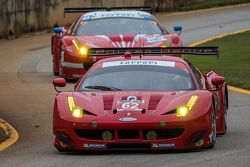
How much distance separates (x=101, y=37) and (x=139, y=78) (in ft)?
26.1

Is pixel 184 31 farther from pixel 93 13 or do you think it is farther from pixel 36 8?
pixel 93 13

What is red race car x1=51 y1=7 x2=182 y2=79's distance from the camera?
19734 millimetres

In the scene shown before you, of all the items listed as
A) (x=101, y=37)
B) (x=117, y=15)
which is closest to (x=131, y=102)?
(x=101, y=37)

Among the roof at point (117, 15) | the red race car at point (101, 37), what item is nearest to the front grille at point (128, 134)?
the red race car at point (101, 37)

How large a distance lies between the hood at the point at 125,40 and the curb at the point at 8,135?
203 inches

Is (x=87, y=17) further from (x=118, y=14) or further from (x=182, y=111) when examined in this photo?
(x=182, y=111)

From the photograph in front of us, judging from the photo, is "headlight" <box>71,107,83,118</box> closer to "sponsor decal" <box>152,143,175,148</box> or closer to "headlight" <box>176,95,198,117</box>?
"sponsor decal" <box>152,143,175,148</box>

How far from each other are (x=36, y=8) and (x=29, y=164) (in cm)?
2110

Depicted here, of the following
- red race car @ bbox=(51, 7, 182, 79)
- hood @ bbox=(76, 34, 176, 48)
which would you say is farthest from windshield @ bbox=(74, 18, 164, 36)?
hood @ bbox=(76, 34, 176, 48)

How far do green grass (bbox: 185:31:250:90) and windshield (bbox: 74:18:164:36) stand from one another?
60.4 inches

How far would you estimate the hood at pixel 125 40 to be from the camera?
19547mm

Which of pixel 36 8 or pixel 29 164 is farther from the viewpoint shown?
pixel 36 8

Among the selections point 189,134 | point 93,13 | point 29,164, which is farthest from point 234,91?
point 29,164

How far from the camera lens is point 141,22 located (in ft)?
69.4
